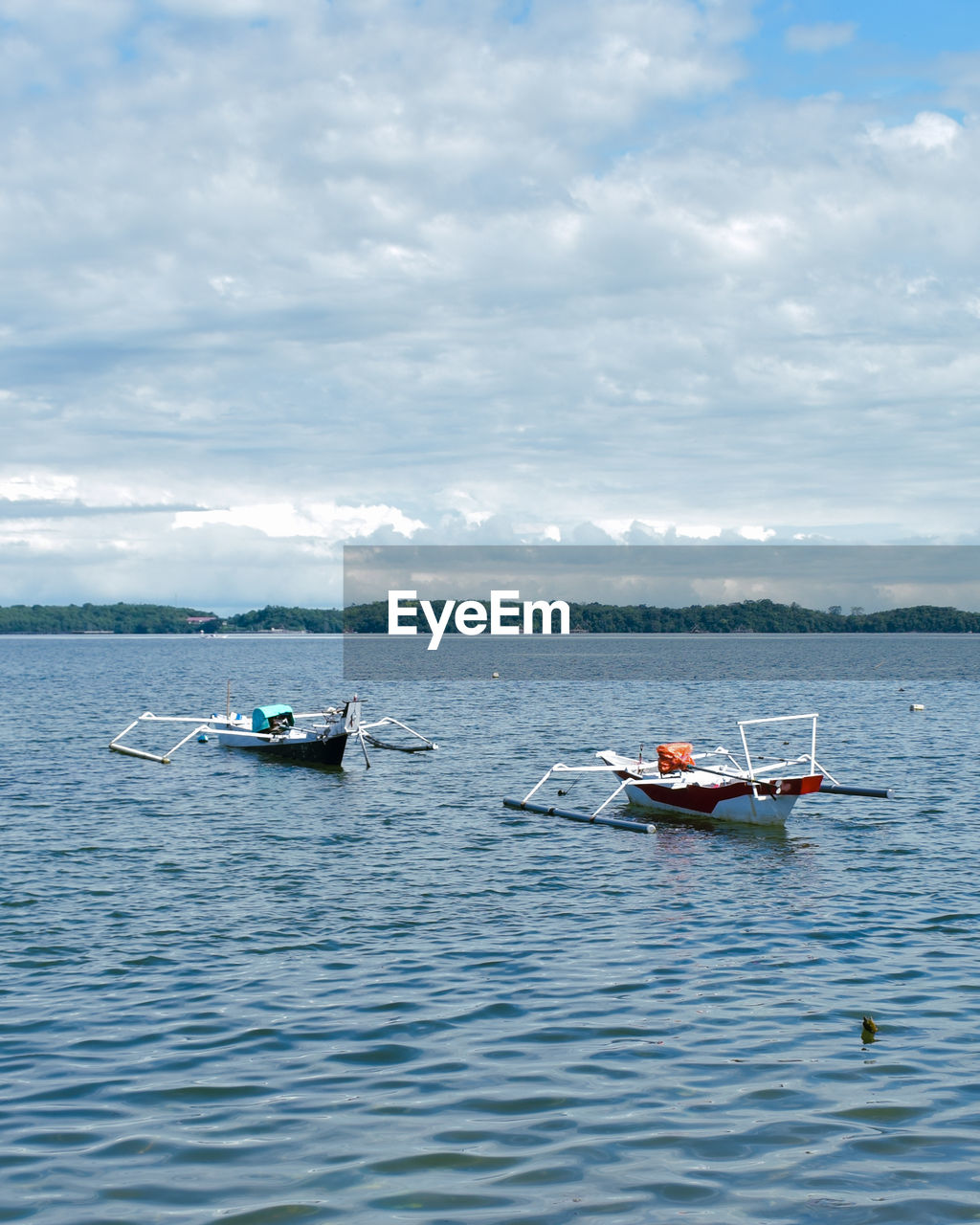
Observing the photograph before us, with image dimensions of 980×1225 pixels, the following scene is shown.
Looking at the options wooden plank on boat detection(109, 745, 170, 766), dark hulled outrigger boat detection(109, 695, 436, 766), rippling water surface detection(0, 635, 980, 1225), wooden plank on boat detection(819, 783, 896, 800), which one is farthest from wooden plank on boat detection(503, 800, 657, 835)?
wooden plank on boat detection(109, 745, 170, 766)

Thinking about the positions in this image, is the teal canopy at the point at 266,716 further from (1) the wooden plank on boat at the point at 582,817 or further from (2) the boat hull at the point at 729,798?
(2) the boat hull at the point at 729,798

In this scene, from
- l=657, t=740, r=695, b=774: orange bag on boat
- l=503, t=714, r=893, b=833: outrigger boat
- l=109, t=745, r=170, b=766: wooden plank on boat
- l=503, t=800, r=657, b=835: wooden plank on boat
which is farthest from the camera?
l=109, t=745, r=170, b=766: wooden plank on boat

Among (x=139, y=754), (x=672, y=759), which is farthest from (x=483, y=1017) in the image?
(x=139, y=754)

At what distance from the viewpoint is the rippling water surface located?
1386 cm

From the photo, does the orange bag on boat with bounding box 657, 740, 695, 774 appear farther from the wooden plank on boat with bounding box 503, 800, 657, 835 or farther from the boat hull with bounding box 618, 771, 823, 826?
the wooden plank on boat with bounding box 503, 800, 657, 835

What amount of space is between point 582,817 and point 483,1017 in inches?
835

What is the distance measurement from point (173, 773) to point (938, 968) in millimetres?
41765

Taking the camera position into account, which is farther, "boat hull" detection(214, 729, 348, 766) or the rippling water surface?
"boat hull" detection(214, 729, 348, 766)

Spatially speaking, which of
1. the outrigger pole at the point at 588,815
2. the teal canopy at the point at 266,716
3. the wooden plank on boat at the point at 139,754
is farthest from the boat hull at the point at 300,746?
the outrigger pole at the point at 588,815

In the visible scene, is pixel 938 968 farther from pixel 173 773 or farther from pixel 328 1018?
pixel 173 773

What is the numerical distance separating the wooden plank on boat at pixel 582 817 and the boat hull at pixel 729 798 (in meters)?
2.10

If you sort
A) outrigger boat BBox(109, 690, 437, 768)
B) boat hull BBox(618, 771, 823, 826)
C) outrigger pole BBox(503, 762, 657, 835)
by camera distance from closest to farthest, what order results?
outrigger pole BBox(503, 762, 657, 835), boat hull BBox(618, 771, 823, 826), outrigger boat BBox(109, 690, 437, 768)

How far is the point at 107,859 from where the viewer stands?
3441 centimetres

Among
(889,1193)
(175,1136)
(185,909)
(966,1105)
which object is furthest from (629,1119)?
(185,909)
